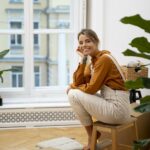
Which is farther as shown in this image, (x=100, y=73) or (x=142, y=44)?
(x=100, y=73)

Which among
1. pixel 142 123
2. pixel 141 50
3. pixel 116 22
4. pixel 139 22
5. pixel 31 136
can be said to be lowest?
pixel 31 136

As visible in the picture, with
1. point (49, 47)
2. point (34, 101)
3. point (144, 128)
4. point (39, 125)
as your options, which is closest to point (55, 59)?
point (49, 47)

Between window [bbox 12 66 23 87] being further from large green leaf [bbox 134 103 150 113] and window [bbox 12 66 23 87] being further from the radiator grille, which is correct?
large green leaf [bbox 134 103 150 113]

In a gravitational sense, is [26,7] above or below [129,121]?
above

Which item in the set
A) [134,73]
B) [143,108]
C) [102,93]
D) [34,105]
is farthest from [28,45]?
[143,108]

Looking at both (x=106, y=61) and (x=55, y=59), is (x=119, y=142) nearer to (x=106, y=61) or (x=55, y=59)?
(x=106, y=61)

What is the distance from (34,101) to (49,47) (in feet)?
2.34

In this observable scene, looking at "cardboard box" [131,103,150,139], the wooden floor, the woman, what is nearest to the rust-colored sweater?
the woman

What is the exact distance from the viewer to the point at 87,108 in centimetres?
246

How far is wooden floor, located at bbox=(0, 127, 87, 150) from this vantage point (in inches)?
117

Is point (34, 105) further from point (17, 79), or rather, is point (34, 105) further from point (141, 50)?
point (141, 50)

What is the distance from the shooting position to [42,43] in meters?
3.96

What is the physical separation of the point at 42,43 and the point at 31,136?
1.23m

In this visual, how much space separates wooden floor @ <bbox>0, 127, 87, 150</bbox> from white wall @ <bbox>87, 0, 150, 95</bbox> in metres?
1.02
